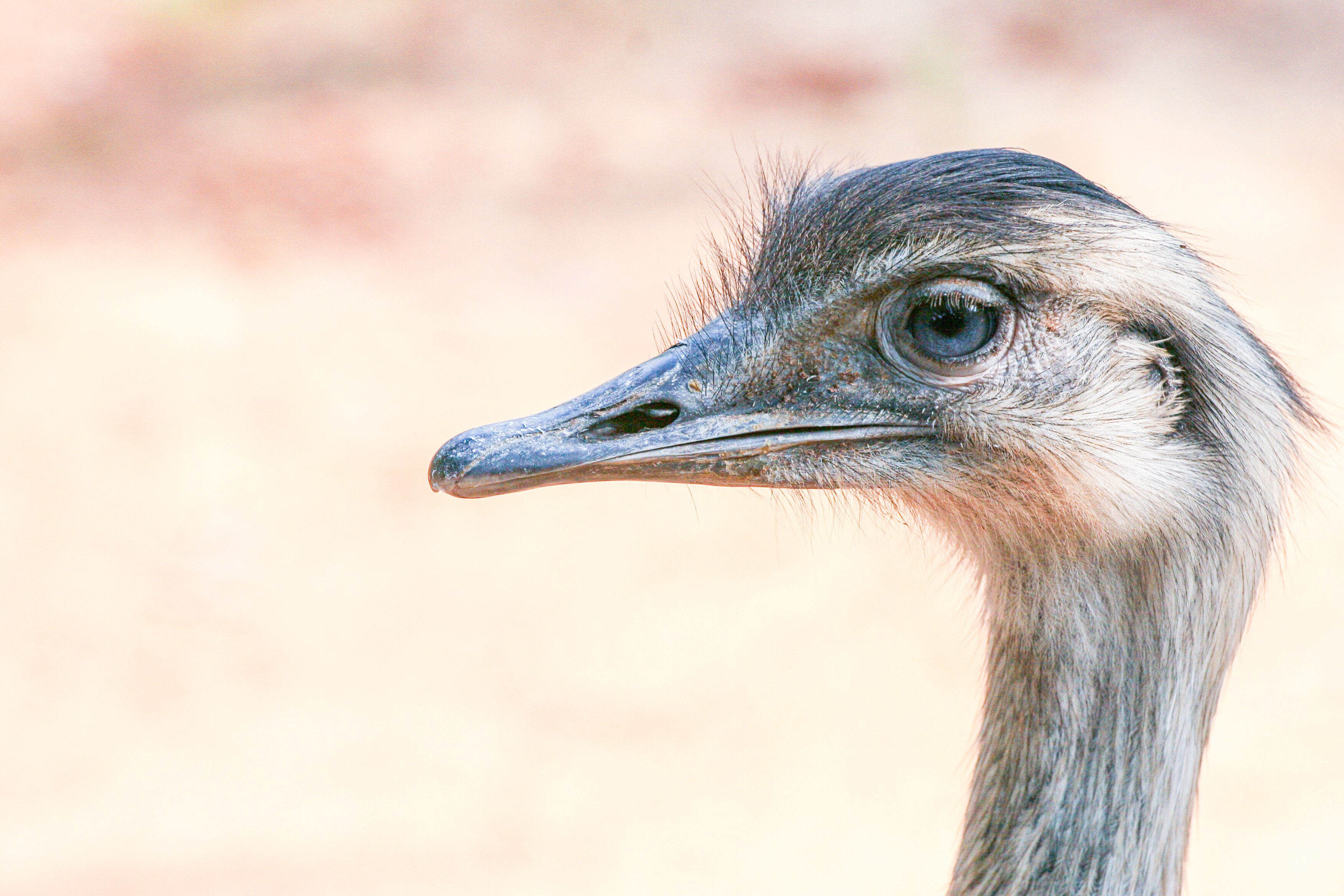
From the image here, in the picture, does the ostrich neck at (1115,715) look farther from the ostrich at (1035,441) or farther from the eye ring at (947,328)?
the eye ring at (947,328)

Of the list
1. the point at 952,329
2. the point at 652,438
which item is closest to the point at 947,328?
the point at 952,329

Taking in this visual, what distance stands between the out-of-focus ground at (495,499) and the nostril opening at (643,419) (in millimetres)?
1901

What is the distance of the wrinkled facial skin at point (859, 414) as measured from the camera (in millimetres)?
1835

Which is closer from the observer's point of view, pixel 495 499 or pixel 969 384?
pixel 969 384

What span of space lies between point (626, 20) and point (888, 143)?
1.98 metres

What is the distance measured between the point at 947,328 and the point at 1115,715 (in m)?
0.55

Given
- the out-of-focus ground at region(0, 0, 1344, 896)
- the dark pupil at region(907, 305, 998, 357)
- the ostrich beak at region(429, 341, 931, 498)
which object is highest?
the out-of-focus ground at region(0, 0, 1344, 896)

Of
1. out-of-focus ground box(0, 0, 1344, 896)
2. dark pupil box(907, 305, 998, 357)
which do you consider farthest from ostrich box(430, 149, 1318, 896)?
out-of-focus ground box(0, 0, 1344, 896)

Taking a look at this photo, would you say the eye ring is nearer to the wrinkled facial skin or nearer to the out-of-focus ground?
the wrinkled facial skin

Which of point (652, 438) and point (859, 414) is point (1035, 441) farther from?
point (652, 438)

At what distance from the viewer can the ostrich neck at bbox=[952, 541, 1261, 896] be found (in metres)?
1.86

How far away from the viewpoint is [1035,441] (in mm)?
1861

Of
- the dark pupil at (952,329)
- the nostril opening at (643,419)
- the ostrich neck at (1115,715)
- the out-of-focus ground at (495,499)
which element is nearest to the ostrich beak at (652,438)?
the nostril opening at (643,419)

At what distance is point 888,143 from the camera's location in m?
6.77
